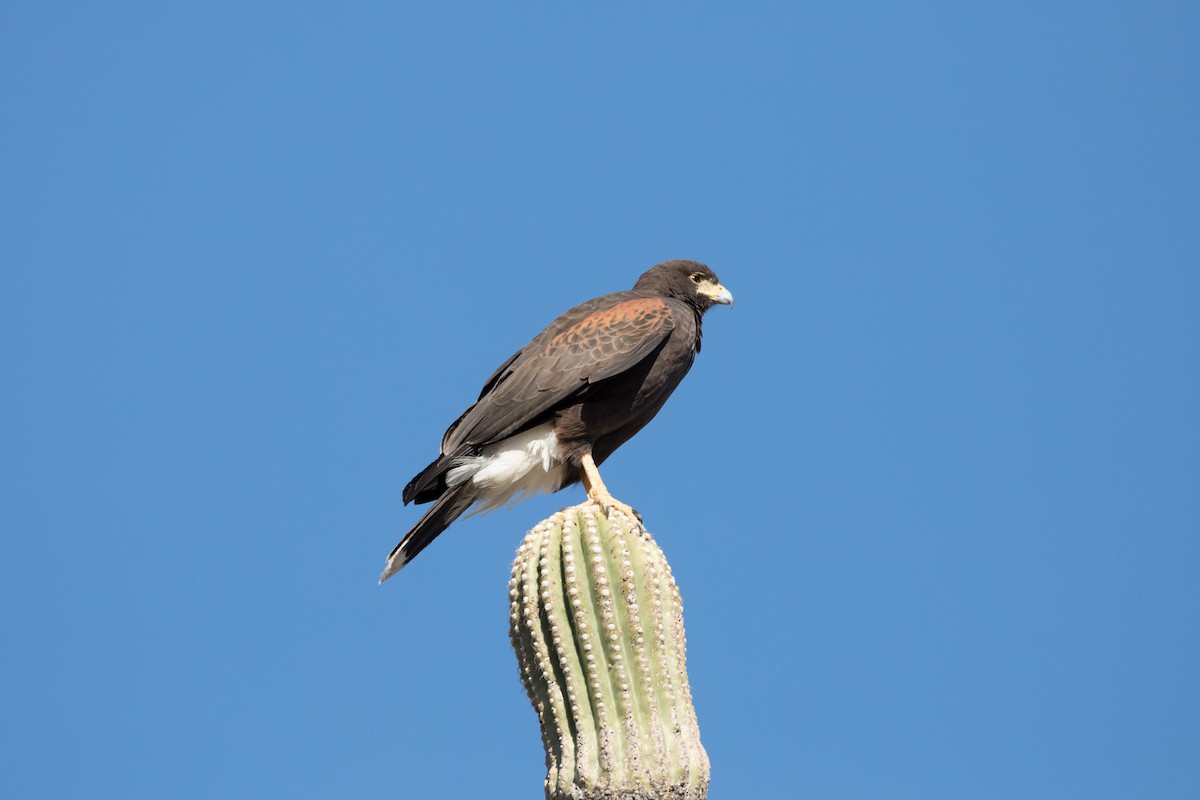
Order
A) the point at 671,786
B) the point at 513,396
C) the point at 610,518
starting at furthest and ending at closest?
the point at 513,396
the point at 610,518
the point at 671,786

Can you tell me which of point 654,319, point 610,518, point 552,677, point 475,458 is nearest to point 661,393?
point 654,319

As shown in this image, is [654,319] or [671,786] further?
[654,319]

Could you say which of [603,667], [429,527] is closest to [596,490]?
[429,527]

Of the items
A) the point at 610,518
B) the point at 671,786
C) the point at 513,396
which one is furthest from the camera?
the point at 513,396

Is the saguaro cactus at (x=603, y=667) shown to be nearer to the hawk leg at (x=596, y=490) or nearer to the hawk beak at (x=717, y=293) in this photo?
the hawk leg at (x=596, y=490)

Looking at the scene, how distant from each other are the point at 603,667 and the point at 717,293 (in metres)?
3.96

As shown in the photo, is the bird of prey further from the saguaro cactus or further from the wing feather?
the saguaro cactus

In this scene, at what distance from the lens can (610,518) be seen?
21.4ft

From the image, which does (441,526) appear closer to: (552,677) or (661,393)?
(661,393)

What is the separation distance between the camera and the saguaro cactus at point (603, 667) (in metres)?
6.10

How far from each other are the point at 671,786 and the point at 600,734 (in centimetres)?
39

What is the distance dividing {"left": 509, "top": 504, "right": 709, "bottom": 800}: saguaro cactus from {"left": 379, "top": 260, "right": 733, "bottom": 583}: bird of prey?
197 cm

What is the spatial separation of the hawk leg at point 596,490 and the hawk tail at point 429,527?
0.77 m

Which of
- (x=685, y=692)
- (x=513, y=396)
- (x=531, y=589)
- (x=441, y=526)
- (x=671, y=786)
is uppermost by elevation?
(x=513, y=396)
